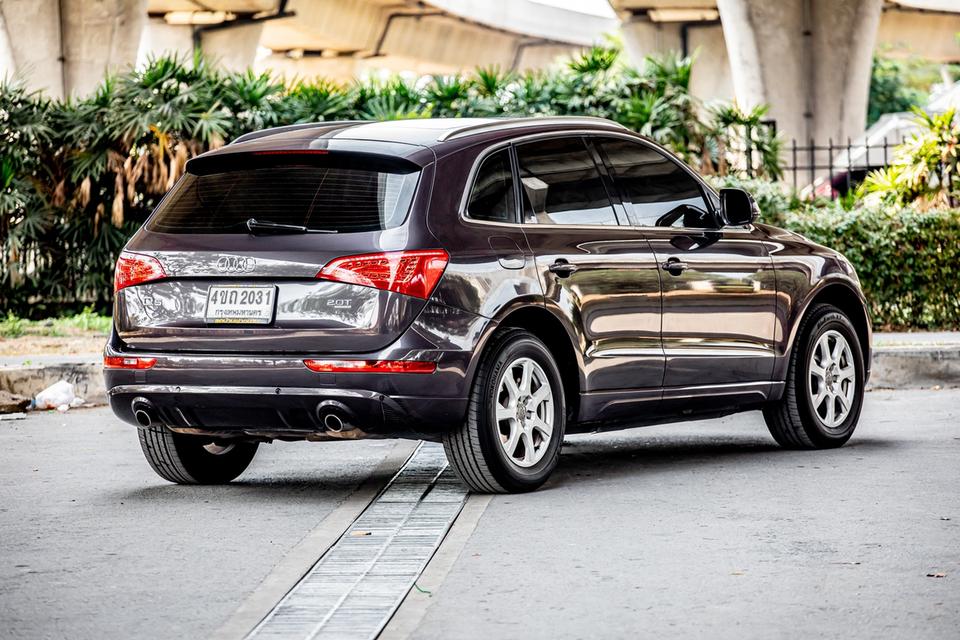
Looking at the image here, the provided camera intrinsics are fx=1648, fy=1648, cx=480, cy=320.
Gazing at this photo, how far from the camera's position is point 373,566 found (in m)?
6.01

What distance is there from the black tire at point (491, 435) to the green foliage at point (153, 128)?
406 inches

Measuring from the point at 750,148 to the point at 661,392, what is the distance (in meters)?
10.8

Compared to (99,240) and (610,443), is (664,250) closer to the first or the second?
(610,443)

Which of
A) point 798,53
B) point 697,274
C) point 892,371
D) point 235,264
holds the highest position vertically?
point 798,53

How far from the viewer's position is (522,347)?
24.7 feet

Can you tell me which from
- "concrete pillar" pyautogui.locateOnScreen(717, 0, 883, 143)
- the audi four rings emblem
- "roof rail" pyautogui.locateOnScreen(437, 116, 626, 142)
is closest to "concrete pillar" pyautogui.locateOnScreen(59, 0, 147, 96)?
"concrete pillar" pyautogui.locateOnScreen(717, 0, 883, 143)

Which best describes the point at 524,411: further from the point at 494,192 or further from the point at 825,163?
the point at 825,163

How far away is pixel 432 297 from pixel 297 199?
81cm

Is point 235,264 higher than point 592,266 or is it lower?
higher

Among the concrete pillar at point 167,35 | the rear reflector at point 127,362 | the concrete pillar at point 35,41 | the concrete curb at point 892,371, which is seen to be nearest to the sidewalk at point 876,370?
the concrete curb at point 892,371

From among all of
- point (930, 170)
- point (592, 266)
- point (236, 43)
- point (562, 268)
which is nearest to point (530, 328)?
point (562, 268)

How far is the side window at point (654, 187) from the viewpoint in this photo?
332 inches

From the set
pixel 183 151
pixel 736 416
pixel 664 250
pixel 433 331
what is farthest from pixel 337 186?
pixel 183 151

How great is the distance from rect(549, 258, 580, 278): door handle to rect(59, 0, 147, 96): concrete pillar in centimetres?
2217
